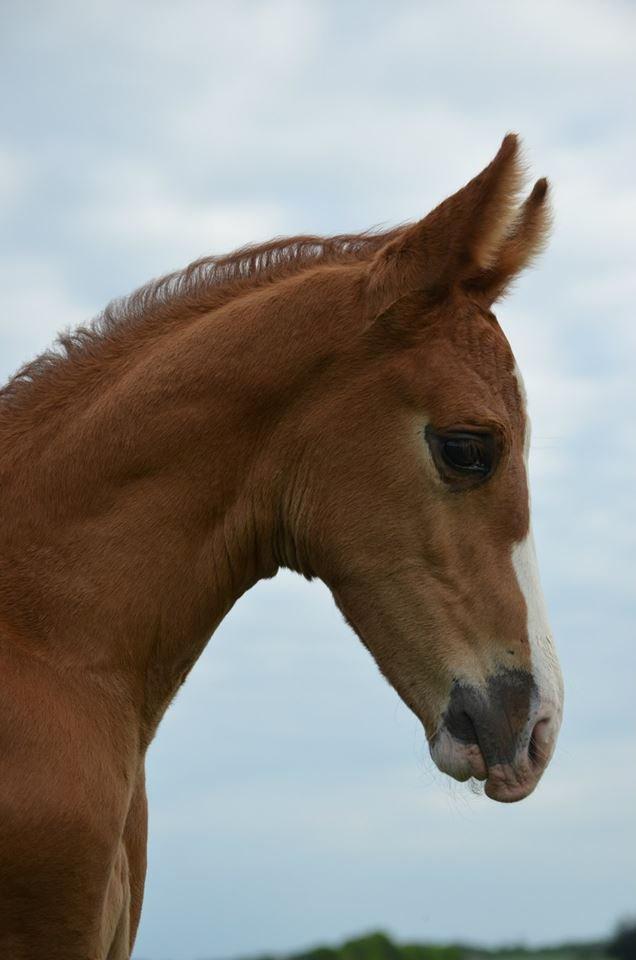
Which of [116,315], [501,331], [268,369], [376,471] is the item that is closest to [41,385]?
[116,315]

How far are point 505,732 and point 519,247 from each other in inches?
78.5

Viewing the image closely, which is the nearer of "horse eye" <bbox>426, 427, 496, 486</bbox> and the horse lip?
the horse lip

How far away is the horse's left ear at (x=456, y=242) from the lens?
4391 millimetres

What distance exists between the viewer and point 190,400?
14.4 feet

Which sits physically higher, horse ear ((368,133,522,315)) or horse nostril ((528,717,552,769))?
horse ear ((368,133,522,315))

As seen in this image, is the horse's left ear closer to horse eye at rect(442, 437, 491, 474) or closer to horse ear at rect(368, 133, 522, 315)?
horse ear at rect(368, 133, 522, 315)

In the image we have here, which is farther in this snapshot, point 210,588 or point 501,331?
point 501,331

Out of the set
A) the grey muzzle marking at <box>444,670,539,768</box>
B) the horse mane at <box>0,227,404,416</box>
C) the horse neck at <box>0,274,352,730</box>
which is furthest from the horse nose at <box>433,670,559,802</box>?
the horse mane at <box>0,227,404,416</box>

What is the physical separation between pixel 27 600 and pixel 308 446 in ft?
3.77

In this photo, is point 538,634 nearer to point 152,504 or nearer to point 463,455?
point 463,455

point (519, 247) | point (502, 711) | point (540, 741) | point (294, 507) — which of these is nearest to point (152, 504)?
point (294, 507)

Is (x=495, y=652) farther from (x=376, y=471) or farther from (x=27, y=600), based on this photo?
(x=27, y=600)

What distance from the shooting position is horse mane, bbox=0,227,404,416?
4.66 m

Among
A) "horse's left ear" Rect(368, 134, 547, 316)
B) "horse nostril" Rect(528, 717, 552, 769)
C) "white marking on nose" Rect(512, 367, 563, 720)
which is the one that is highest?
"horse's left ear" Rect(368, 134, 547, 316)
